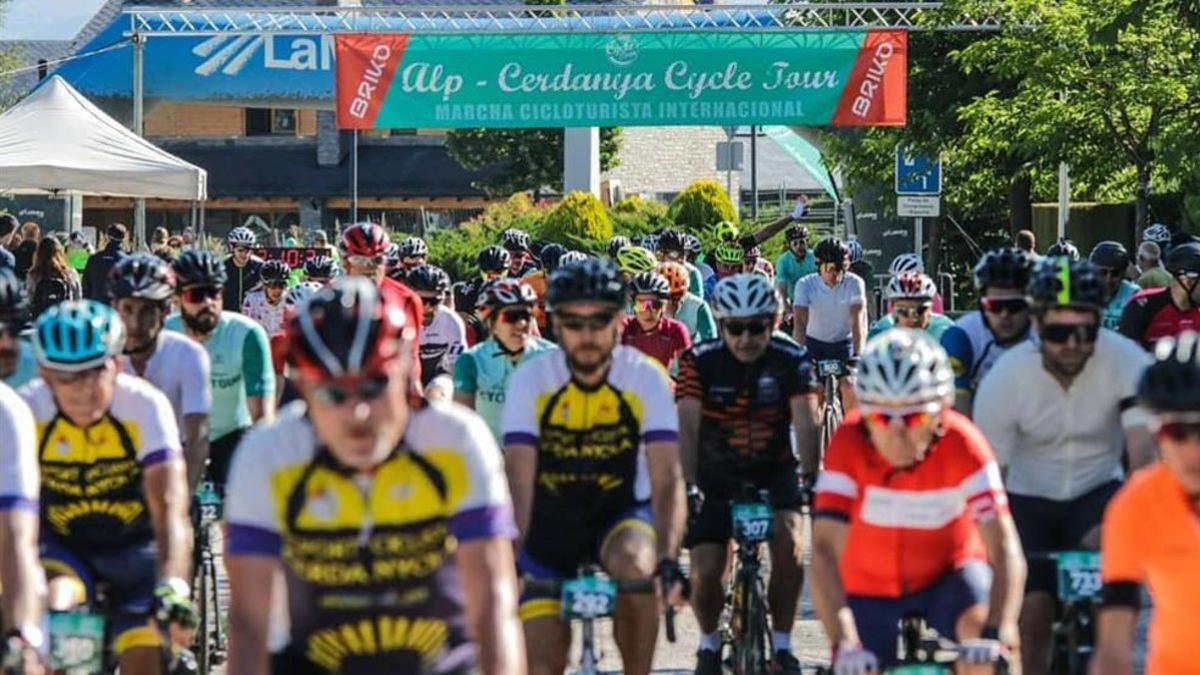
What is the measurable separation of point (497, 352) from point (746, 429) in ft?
4.25

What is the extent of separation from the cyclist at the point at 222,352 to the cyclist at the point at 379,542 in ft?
17.4

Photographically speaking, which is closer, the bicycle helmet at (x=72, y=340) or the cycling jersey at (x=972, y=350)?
the bicycle helmet at (x=72, y=340)

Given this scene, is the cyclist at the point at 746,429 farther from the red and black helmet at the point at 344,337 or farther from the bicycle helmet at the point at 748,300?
the red and black helmet at the point at 344,337

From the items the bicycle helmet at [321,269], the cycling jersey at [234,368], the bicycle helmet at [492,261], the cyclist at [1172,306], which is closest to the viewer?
the cycling jersey at [234,368]

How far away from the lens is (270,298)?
1662 cm

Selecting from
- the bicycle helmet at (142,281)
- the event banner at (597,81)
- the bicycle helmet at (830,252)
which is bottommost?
the bicycle helmet at (142,281)

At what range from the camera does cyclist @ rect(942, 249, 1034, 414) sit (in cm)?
1025

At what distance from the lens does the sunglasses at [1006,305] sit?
33.9ft

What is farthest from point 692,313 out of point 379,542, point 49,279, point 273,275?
point 379,542

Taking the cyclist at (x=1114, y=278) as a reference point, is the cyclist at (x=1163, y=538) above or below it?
below

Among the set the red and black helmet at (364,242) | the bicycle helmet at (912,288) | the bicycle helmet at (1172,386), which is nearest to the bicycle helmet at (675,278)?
the bicycle helmet at (912,288)

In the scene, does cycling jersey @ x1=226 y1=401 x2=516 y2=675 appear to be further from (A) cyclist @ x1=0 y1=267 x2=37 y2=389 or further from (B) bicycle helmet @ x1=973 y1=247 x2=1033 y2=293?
(B) bicycle helmet @ x1=973 y1=247 x2=1033 y2=293

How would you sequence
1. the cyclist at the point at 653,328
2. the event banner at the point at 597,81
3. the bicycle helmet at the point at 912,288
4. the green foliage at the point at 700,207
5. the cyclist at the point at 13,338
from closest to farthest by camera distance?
the cyclist at the point at 13,338
the bicycle helmet at the point at 912,288
the cyclist at the point at 653,328
the event banner at the point at 597,81
the green foliage at the point at 700,207

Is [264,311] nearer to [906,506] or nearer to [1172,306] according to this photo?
[1172,306]
